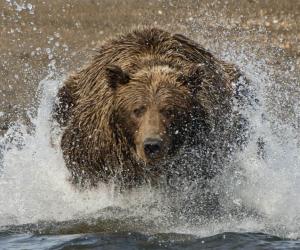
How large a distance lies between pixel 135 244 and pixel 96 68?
8.27 feet

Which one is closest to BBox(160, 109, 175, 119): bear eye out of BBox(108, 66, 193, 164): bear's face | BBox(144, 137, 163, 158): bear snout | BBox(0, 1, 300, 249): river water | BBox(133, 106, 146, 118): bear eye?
BBox(108, 66, 193, 164): bear's face

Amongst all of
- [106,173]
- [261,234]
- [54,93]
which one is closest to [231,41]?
[54,93]

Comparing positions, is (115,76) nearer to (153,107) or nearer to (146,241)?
(153,107)

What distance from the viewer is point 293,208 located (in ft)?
28.7

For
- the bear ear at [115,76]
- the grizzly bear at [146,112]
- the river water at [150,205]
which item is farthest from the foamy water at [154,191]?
the bear ear at [115,76]

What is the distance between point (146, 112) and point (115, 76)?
50cm

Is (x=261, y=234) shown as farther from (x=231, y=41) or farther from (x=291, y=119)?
(x=231, y=41)

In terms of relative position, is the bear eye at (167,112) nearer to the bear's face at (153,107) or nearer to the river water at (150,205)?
the bear's face at (153,107)

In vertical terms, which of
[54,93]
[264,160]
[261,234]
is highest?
[54,93]

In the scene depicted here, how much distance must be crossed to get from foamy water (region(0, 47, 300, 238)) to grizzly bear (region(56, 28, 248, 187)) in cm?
21

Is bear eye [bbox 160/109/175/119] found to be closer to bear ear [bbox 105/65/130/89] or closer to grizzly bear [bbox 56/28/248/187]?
grizzly bear [bbox 56/28/248/187]

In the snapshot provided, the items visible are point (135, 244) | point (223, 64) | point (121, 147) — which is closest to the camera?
point (135, 244)

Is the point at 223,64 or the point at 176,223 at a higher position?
the point at 223,64

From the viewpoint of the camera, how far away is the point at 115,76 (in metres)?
9.03
